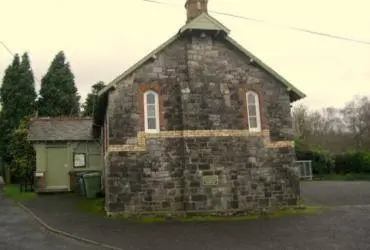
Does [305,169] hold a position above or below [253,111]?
below

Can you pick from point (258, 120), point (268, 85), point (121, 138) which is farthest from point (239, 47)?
point (121, 138)

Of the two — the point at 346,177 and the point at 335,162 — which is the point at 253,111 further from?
the point at 335,162

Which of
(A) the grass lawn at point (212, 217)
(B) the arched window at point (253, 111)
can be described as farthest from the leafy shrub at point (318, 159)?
(B) the arched window at point (253, 111)

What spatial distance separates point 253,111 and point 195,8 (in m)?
5.10

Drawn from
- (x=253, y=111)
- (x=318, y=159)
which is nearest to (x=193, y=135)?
(x=253, y=111)

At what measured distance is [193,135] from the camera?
16031 mm

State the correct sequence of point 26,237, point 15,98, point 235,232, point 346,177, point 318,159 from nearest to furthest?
point 26,237 → point 235,232 → point 346,177 → point 318,159 → point 15,98

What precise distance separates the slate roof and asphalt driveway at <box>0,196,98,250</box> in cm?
925

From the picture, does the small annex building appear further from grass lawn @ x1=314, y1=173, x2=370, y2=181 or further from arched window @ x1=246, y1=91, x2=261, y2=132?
grass lawn @ x1=314, y1=173, x2=370, y2=181

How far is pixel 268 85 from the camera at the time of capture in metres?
17.3

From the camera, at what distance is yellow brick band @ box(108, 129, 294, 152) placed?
15.6 metres

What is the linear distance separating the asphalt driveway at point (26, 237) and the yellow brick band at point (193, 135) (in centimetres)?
389

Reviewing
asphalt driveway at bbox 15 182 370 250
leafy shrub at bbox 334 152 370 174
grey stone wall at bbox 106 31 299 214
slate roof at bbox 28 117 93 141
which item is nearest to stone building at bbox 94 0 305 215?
grey stone wall at bbox 106 31 299 214

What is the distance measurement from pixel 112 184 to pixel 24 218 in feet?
12.0
